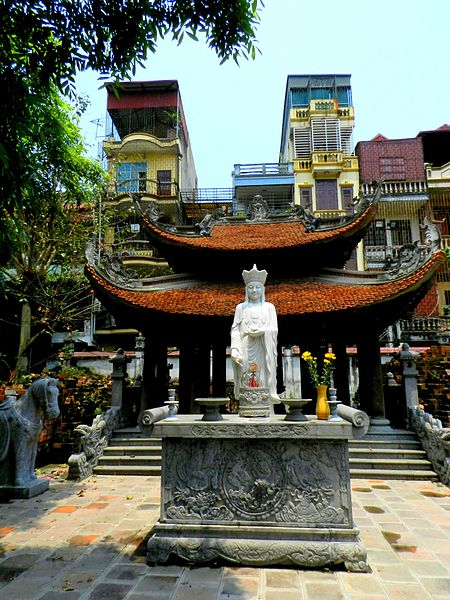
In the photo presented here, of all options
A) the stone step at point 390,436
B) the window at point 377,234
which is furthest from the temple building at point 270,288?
the window at point 377,234

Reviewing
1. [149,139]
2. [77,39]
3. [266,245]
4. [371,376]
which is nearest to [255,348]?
[77,39]

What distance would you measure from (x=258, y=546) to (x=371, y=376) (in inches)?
268

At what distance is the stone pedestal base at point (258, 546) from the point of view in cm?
434

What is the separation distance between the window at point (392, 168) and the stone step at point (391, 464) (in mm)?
21019

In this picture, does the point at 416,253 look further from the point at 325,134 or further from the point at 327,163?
the point at 325,134

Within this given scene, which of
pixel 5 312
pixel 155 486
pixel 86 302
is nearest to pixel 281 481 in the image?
pixel 155 486

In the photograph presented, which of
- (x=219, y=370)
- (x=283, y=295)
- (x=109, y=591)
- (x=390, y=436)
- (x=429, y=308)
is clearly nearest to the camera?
(x=109, y=591)

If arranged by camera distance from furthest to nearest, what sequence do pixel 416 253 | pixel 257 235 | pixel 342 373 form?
pixel 257 235 → pixel 342 373 → pixel 416 253

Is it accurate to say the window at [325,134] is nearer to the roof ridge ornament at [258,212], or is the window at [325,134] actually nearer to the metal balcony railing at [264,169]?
the metal balcony railing at [264,169]

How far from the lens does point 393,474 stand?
8586mm

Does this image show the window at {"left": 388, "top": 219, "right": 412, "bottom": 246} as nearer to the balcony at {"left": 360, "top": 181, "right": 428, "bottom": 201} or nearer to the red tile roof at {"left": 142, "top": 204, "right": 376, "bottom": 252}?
the balcony at {"left": 360, "top": 181, "right": 428, "bottom": 201}

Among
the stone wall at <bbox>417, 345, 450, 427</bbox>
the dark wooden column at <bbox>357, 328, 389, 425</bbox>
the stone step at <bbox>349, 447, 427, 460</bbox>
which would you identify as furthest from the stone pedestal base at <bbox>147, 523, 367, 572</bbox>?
the stone wall at <bbox>417, 345, 450, 427</bbox>

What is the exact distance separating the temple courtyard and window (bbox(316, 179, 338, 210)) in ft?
70.0

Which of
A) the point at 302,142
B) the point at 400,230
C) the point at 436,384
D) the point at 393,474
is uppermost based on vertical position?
the point at 302,142
